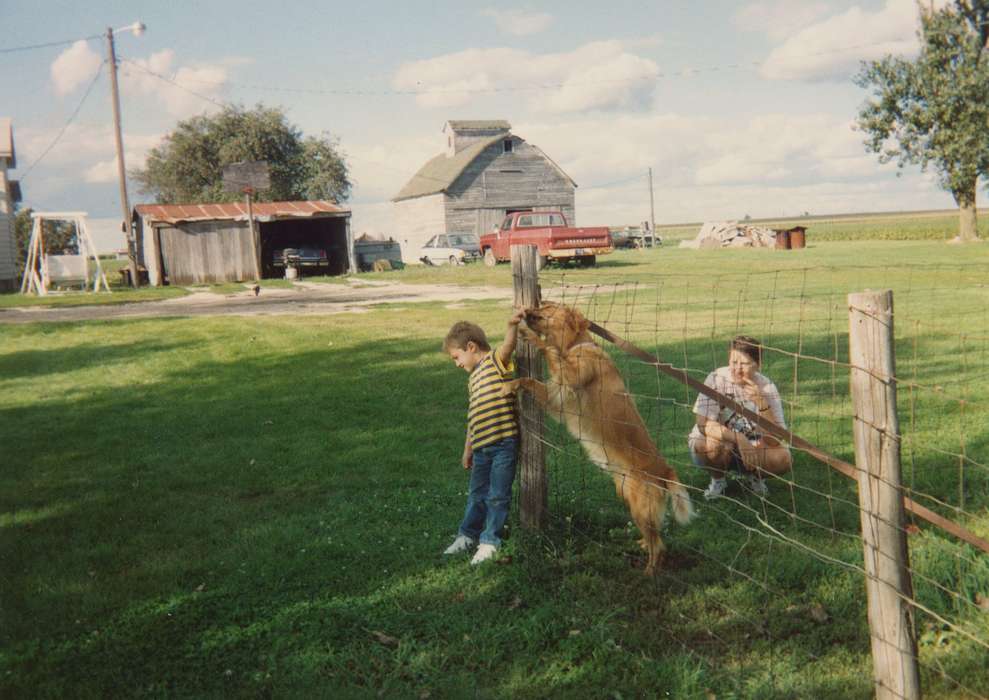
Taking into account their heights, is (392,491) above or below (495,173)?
below

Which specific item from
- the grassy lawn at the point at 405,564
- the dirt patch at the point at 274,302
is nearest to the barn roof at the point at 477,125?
the dirt patch at the point at 274,302

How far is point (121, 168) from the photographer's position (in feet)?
101

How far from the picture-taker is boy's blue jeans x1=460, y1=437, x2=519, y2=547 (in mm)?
4602

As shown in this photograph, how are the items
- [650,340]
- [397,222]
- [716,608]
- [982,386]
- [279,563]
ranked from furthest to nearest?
[397,222]
[650,340]
[982,386]
[279,563]
[716,608]

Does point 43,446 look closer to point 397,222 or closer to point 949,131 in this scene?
point 949,131

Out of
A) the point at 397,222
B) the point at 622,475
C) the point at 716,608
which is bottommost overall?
the point at 716,608

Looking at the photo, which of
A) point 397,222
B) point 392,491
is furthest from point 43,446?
point 397,222

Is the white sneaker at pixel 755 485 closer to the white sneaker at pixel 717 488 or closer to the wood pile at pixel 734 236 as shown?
the white sneaker at pixel 717 488

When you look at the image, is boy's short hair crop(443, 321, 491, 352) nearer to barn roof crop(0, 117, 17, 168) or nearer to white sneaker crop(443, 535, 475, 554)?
white sneaker crop(443, 535, 475, 554)

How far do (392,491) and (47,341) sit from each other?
10.2 meters

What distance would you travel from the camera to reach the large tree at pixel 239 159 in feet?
172

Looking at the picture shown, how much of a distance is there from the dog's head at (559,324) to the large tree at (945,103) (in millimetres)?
38289

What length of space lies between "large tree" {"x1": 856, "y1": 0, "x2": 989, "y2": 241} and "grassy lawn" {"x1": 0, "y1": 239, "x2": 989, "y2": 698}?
107 feet

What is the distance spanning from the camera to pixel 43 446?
7402mm
